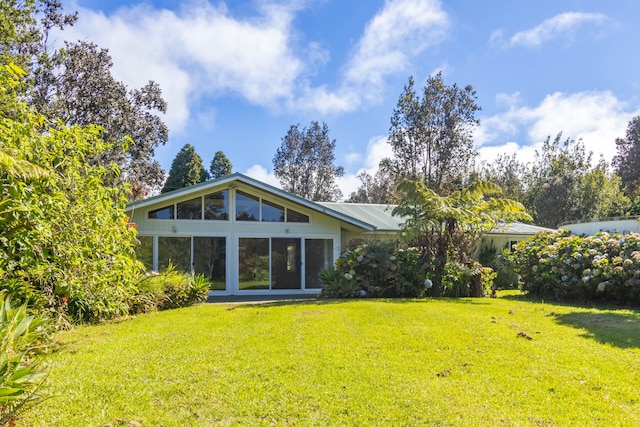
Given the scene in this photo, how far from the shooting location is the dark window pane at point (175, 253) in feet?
48.1

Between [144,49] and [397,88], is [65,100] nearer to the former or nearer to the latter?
[144,49]

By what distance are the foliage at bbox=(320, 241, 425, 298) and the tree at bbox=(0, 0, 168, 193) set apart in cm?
801

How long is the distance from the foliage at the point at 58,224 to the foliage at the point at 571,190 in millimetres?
29652

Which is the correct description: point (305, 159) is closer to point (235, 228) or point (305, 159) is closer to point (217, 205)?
point (217, 205)

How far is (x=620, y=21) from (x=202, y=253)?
13490mm

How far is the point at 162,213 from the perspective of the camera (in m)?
14.7

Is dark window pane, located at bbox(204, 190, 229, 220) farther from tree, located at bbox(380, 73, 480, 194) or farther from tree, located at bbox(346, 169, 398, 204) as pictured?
tree, located at bbox(346, 169, 398, 204)

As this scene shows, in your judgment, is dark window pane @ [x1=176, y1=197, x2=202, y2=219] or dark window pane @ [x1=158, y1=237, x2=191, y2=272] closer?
dark window pane @ [x1=158, y1=237, x2=191, y2=272]

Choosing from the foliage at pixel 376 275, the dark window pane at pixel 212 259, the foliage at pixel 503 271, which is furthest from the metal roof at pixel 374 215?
the dark window pane at pixel 212 259

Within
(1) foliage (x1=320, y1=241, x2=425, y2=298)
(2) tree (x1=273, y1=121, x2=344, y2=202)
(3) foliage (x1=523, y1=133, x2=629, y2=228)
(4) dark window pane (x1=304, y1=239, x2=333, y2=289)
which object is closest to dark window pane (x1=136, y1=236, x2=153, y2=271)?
(4) dark window pane (x1=304, y1=239, x2=333, y2=289)

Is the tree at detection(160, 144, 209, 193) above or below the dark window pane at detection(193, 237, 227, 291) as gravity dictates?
above

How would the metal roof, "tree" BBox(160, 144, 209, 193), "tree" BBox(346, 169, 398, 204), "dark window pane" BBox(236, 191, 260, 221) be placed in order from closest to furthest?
"dark window pane" BBox(236, 191, 260, 221) → the metal roof → "tree" BBox(160, 144, 209, 193) → "tree" BBox(346, 169, 398, 204)

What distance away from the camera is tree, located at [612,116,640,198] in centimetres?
3459

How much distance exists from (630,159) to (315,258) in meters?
32.0
